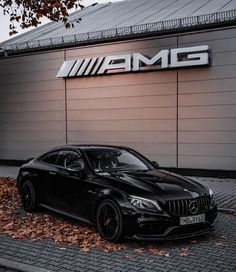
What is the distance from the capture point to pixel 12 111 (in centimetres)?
1950

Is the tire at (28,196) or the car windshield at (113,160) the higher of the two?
the car windshield at (113,160)

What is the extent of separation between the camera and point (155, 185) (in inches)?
266

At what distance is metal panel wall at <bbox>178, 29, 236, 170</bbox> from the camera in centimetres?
1391

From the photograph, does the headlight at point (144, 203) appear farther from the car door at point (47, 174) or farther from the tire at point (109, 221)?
the car door at point (47, 174)

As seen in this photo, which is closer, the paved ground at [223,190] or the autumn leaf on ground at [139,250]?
the autumn leaf on ground at [139,250]

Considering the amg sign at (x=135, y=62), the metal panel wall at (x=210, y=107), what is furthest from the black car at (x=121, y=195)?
the amg sign at (x=135, y=62)

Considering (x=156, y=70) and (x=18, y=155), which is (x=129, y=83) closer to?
(x=156, y=70)

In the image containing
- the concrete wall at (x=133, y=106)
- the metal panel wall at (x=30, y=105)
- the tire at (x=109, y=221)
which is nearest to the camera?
the tire at (x=109, y=221)

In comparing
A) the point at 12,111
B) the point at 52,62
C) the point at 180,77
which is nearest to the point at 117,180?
the point at 180,77

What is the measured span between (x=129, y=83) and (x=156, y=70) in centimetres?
119

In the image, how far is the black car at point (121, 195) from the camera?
20.9ft

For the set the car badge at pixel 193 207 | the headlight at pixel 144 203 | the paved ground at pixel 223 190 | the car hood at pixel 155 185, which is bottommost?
the paved ground at pixel 223 190

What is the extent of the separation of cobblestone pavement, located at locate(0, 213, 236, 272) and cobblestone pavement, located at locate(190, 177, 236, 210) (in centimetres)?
300

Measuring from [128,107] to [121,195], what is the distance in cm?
967
